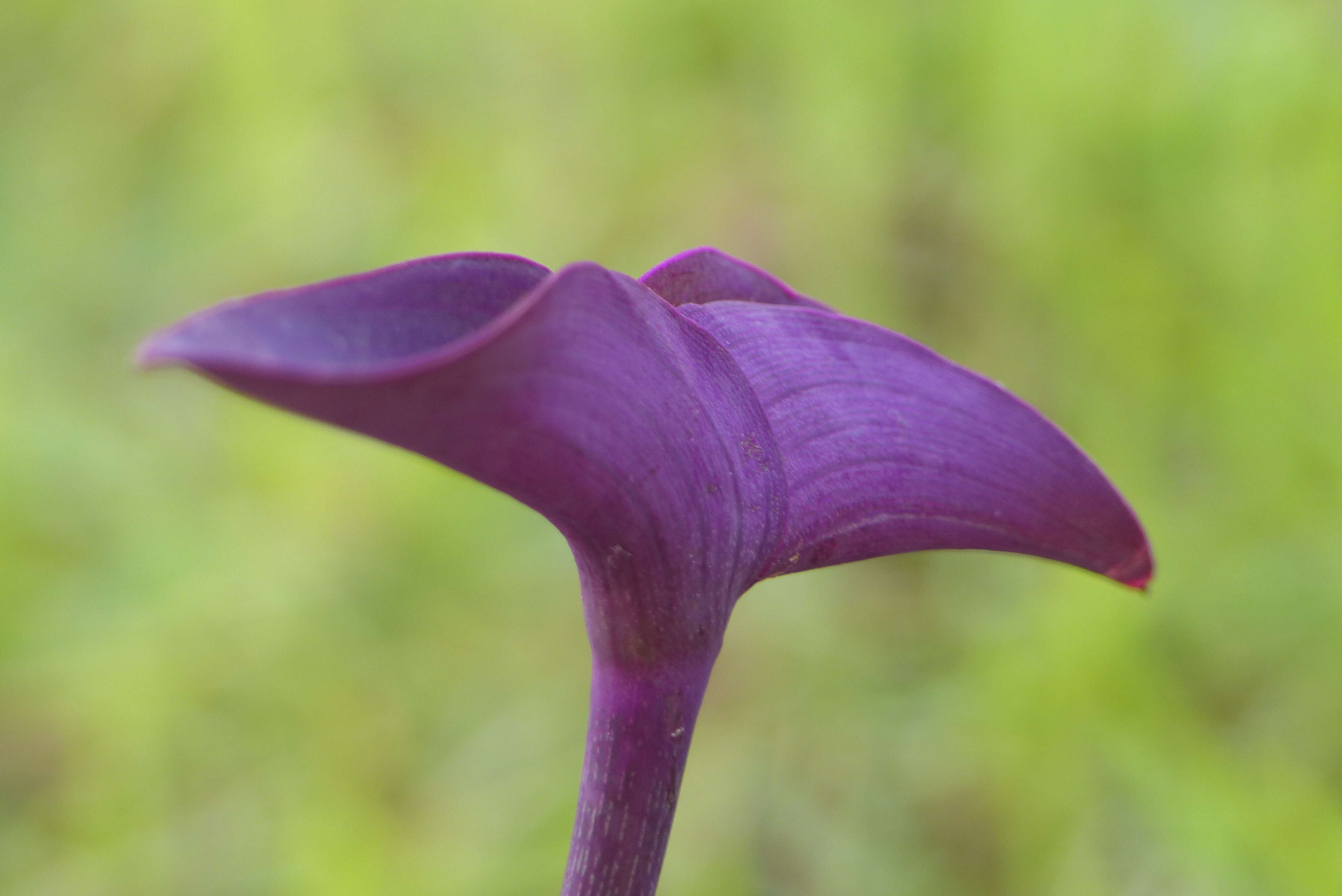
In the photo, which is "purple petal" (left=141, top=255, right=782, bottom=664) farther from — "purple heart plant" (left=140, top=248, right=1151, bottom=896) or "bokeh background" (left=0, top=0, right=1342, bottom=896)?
"bokeh background" (left=0, top=0, right=1342, bottom=896)

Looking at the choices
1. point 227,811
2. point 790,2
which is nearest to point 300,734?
point 227,811

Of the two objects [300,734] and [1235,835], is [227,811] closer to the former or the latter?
[300,734]

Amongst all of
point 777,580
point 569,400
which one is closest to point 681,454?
point 569,400

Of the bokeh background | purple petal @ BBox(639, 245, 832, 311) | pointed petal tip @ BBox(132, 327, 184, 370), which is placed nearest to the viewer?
pointed petal tip @ BBox(132, 327, 184, 370)

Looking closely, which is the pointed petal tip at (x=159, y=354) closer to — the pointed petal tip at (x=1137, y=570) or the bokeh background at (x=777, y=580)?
the pointed petal tip at (x=1137, y=570)

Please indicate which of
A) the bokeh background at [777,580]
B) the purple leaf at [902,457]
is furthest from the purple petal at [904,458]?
the bokeh background at [777,580]

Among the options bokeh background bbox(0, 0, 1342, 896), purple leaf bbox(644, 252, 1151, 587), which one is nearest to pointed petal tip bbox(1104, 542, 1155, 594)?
purple leaf bbox(644, 252, 1151, 587)

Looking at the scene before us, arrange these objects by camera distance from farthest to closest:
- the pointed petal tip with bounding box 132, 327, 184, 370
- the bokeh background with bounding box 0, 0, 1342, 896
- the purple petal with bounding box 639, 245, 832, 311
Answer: the bokeh background with bounding box 0, 0, 1342, 896
the purple petal with bounding box 639, 245, 832, 311
the pointed petal tip with bounding box 132, 327, 184, 370

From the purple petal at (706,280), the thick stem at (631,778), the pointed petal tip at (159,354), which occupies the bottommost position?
the thick stem at (631,778)

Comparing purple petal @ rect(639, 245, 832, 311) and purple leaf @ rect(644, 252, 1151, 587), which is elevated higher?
purple petal @ rect(639, 245, 832, 311)
